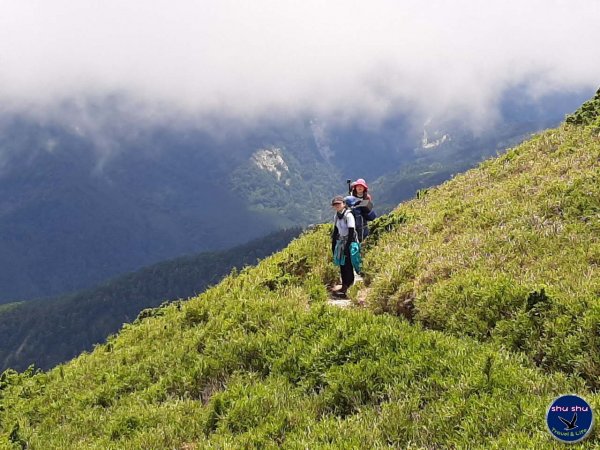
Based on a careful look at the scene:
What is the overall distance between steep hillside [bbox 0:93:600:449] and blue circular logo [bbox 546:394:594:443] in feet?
0.47

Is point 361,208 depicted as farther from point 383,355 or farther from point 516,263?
point 383,355

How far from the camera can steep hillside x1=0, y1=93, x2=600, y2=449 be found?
6562 mm

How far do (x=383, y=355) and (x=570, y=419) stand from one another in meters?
3.38

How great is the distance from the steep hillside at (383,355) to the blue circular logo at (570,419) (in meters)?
0.14

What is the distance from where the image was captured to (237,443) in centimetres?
683

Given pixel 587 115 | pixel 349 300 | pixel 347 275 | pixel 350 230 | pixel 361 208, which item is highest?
pixel 587 115

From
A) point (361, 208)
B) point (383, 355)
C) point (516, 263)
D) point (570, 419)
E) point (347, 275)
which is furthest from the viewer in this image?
point (361, 208)

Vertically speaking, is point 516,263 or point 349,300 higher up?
point 349,300

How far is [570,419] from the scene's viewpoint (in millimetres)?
5020

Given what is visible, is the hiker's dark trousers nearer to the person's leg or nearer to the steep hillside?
the person's leg

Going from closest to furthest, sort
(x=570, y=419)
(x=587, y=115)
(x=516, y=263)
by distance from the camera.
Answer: (x=570, y=419)
(x=516, y=263)
(x=587, y=115)

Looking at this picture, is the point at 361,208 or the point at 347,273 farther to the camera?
the point at 361,208

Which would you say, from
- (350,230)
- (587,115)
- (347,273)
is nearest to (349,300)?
(347,273)

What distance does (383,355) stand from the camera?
8.13 metres
